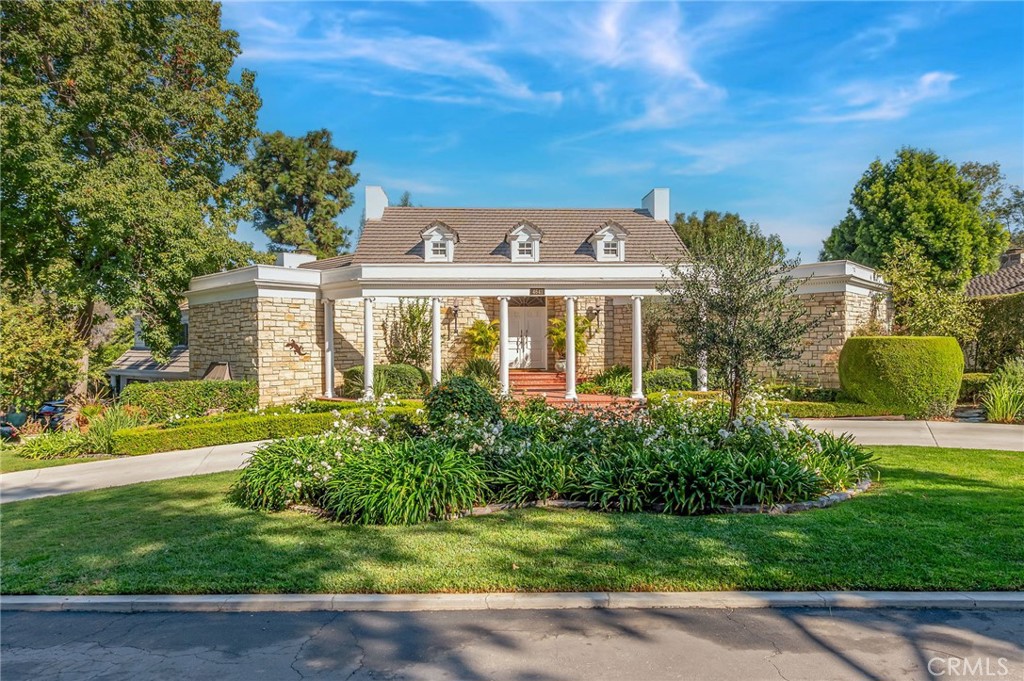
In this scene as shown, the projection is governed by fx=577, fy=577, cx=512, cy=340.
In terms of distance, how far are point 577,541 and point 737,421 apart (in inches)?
152

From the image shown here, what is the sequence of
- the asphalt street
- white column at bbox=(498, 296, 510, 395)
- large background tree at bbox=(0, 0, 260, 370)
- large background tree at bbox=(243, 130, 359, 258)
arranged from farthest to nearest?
1. large background tree at bbox=(243, 130, 359, 258)
2. white column at bbox=(498, 296, 510, 395)
3. large background tree at bbox=(0, 0, 260, 370)
4. the asphalt street

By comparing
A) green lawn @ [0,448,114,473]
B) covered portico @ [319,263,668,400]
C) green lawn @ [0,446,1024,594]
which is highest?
covered portico @ [319,263,668,400]

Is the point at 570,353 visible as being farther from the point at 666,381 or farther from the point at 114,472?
the point at 114,472

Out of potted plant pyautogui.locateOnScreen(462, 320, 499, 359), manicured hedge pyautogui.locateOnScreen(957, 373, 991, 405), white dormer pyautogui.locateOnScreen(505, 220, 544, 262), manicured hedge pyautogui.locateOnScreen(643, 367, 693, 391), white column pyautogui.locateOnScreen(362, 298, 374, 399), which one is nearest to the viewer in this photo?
manicured hedge pyautogui.locateOnScreen(957, 373, 991, 405)

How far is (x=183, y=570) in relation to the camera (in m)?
5.24

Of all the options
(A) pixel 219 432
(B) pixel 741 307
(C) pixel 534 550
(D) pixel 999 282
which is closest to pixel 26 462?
(A) pixel 219 432

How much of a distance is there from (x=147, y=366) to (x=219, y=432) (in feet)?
41.5

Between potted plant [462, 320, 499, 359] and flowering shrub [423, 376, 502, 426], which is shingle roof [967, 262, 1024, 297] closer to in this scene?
potted plant [462, 320, 499, 359]

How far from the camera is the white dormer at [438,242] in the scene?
19.1 meters

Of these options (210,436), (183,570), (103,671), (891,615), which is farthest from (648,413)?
(210,436)

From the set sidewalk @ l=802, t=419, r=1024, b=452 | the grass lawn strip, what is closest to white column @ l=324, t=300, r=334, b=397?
the grass lawn strip

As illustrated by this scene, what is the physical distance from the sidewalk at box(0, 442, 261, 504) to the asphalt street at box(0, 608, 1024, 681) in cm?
433

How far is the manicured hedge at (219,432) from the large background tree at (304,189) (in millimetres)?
21478

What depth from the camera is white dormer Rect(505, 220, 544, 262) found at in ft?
62.5
